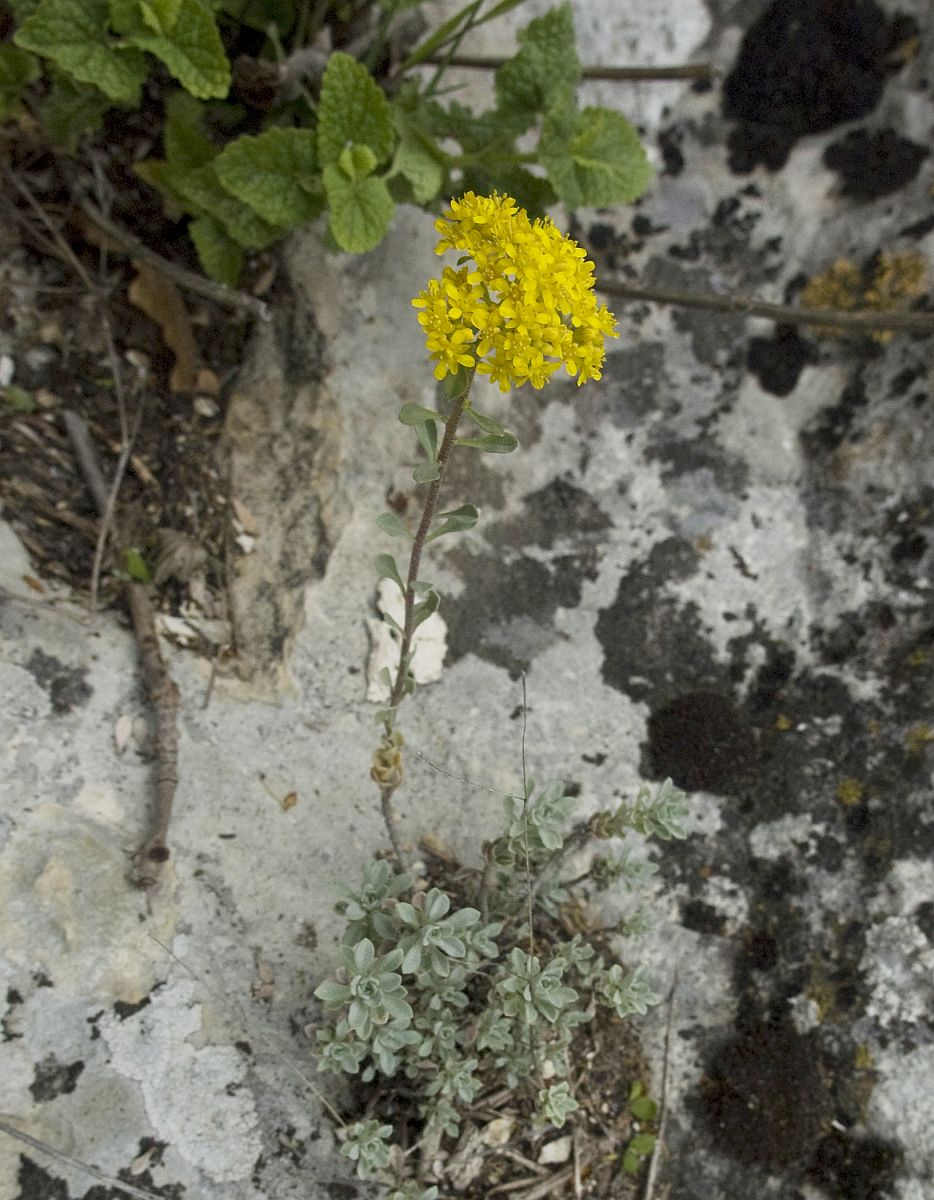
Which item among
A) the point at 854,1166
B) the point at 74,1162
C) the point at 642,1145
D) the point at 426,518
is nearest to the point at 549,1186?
the point at 642,1145

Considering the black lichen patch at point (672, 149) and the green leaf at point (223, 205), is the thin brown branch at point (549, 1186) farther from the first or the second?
the black lichen patch at point (672, 149)

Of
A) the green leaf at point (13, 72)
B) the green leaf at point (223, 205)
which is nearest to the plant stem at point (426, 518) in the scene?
the green leaf at point (223, 205)

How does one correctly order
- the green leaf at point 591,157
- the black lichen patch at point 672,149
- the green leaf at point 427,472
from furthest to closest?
the black lichen patch at point 672,149 < the green leaf at point 591,157 < the green leaf at point 427,472

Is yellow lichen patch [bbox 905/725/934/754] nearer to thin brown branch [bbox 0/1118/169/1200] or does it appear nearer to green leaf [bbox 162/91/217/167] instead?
thin brown branch [bbox 0/1118/169/1200]

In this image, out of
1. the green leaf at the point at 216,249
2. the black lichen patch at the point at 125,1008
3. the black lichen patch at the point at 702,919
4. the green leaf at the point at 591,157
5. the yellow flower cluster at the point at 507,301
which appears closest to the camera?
the yellow flower cluster at the point at 507,301

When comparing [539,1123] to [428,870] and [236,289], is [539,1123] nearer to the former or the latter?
[428,870]

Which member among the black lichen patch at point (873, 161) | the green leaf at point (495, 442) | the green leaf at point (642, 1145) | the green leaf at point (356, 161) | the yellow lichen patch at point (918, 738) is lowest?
the green leaf at point (642, 1145)
